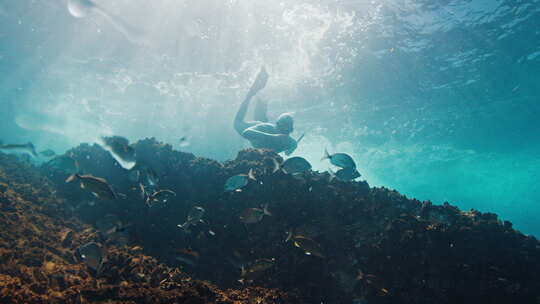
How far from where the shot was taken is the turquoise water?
13336 millimetres

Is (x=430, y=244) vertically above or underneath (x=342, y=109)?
underneath

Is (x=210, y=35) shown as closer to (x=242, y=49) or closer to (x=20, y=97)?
(x=242, y=49)

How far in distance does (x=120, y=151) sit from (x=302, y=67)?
616 inches

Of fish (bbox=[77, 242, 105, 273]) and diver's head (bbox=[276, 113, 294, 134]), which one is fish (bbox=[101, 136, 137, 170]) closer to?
fish (bbox=[77, 242, 105, 273])

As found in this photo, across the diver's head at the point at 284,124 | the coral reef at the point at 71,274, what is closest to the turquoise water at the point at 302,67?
the diver's head at the point at 284,124

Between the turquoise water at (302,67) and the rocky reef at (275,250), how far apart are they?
34.2ft

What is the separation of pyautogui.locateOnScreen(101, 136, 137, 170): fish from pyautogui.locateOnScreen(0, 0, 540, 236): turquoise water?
1121cm

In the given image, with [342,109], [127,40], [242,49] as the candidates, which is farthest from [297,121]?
[127,40]

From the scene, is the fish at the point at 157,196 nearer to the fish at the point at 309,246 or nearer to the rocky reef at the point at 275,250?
the rocky reef at the point at 275,250

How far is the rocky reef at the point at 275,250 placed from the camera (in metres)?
4.18

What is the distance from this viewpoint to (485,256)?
17.1 feet

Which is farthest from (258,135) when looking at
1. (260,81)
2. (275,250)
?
(260,81)

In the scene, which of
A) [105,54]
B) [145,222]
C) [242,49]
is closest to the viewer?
[145,222]

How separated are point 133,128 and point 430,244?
4209 centimetres
